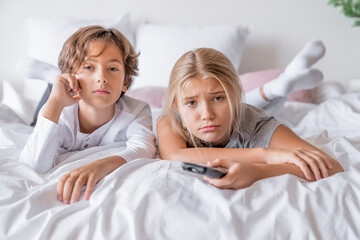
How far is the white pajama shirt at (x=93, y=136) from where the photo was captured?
2.91 ft

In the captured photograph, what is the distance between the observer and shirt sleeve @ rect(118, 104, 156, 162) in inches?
36.3

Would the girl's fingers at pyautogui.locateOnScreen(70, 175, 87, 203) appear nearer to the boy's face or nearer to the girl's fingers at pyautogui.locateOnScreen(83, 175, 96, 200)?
the girl's fingers at pyautogui.locateOnScreen(83, 175, 96, 200)

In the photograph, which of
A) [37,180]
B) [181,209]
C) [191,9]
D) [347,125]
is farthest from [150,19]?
[181,209]

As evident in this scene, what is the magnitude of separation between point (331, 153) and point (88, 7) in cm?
185

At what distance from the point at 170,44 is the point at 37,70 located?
79 cm

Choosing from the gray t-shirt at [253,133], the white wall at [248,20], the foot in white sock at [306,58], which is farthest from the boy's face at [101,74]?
the white wall at [248,20]

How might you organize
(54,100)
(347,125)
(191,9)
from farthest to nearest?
(191,9) → (347,125) → (54,100)

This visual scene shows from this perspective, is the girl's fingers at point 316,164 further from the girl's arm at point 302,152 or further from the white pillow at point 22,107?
the white pillow at point 22,107

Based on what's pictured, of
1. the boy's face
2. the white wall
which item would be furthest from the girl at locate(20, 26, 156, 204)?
the white wall

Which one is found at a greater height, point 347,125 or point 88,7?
point 88,7

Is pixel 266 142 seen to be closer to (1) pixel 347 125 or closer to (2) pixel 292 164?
(2) pixel 292 164

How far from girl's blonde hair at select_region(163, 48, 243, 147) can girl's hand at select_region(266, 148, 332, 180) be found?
0.14 metres

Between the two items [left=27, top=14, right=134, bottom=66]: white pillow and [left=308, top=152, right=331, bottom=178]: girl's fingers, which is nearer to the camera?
[left=308, top=152, right=331, bottom=178]: girl's fingers

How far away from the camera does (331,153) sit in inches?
38.5
